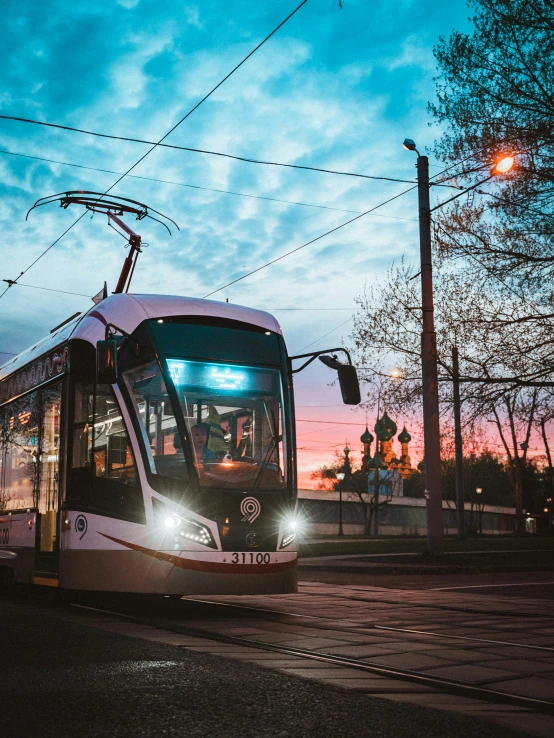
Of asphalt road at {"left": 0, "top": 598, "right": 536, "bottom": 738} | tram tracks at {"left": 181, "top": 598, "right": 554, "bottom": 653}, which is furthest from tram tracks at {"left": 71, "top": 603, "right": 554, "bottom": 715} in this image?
asphalt road at {"left": 0, "top": 598, "right": 536, "bottom": 738}

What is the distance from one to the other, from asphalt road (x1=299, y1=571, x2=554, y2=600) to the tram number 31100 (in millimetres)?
5123

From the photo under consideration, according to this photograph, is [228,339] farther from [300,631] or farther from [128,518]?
[300,631]

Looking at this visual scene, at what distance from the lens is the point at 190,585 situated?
9820 millimetres

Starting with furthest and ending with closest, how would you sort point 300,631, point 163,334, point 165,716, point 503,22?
point 503,22 < point 163,334 < point 300,631 < point 165,716

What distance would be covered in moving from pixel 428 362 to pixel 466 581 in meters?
5.56

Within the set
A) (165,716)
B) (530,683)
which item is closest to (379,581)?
(530,683)

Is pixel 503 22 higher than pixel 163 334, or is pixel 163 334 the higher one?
pixel 503 22

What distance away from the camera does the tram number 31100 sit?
10.0 meters

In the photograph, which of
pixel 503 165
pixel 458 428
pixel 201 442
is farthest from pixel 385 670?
pixel 458 428

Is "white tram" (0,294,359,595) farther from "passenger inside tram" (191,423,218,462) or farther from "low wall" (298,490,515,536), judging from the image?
"low wall" (298,490,515,536)

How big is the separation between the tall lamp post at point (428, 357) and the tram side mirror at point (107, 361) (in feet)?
37.8

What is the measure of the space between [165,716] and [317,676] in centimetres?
169

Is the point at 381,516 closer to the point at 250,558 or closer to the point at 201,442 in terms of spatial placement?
the point at 250,558

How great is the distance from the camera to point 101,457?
1070 centimetres
